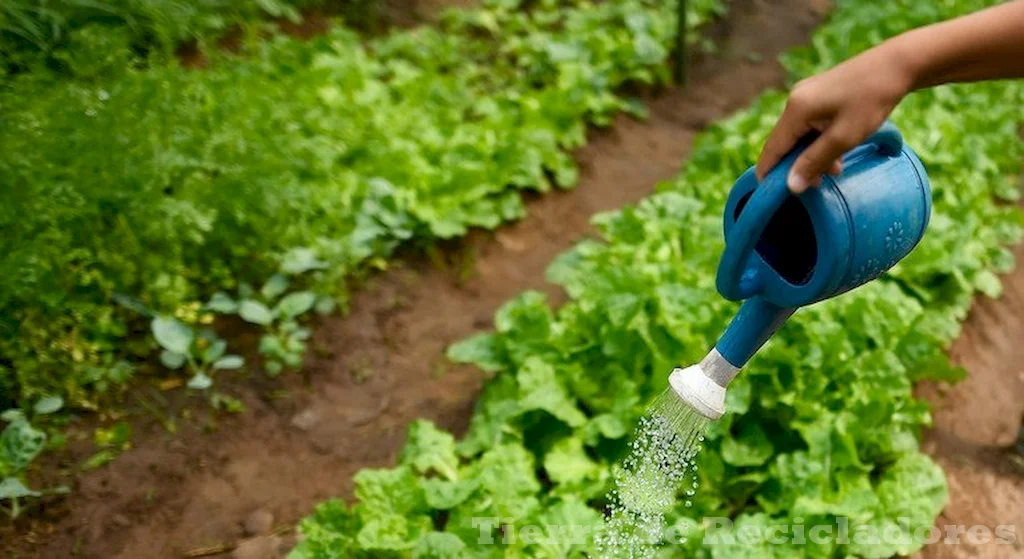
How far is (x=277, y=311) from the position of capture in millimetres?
3455

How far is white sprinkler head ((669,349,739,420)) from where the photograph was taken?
1.61 metres

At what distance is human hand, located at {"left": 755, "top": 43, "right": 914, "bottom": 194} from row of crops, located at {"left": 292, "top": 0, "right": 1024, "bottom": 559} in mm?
1422

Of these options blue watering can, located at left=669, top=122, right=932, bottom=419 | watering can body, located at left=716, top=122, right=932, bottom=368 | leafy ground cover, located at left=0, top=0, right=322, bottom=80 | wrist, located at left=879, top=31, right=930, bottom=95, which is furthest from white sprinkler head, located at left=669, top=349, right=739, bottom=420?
leafy ground cover, located at left=0, top=0, right=322, bottom=80

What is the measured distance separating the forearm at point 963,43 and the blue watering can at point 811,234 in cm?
13

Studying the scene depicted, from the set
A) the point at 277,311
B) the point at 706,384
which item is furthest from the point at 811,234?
the point at 277,311

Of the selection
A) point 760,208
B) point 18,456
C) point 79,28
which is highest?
point 79,28

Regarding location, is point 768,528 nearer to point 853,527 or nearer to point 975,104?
point 853,527

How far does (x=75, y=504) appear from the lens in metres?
2.75

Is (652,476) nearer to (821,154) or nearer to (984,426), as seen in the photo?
(821,154)

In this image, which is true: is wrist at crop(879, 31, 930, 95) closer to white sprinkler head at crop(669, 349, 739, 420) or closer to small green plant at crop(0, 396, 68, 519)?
white sprinkler head at crop(669, 349, 739, 420)

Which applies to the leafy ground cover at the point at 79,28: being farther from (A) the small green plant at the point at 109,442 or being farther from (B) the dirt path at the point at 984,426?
(B) the dirt path at the point at 984,426

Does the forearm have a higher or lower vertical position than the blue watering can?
higher

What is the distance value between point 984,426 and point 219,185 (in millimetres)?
3098

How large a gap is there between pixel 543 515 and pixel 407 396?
1042mm
